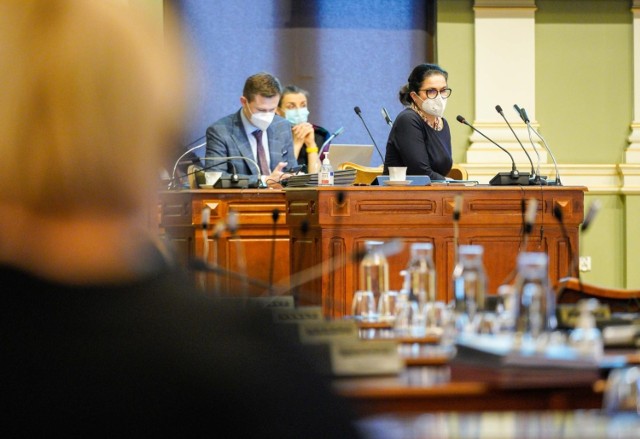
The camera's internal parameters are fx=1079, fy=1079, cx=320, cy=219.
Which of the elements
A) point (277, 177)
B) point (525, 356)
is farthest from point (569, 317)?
point (277, 177)

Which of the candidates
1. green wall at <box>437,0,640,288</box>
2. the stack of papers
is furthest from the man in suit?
green wall at <box>437,0,640,288</box>

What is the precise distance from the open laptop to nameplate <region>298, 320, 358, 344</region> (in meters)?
5.05

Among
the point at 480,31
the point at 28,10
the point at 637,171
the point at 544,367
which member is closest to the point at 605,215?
the point at 637,171

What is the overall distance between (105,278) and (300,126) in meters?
7.48

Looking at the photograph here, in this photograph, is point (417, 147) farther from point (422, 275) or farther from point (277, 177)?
point (422, 275)

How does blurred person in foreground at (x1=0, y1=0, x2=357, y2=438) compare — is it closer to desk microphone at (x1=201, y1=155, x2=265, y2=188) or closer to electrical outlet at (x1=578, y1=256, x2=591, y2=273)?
desk microphone at (x1=201, y1=155, x2=265, y2=188)

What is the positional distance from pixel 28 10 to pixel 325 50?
845 centimetres

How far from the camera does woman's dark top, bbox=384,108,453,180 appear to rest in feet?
21.9

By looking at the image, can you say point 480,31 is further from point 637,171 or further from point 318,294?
point 318,294

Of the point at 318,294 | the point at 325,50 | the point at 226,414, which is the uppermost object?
the point at 325,50

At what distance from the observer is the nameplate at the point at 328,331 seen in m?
2.35

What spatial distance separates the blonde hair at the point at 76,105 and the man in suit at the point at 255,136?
253 inches

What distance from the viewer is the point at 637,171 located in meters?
8.69

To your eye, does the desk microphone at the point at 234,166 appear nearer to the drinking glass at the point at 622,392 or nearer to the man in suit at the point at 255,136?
the man in suit at the point at 255,136
